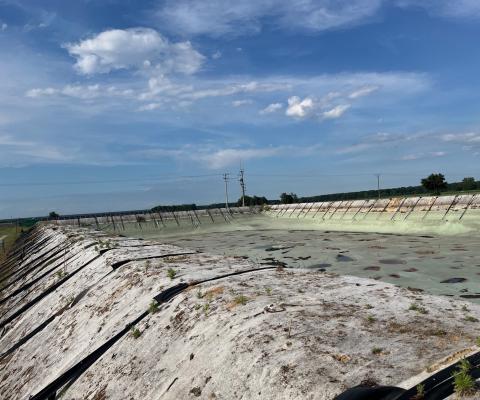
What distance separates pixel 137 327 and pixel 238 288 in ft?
4.88

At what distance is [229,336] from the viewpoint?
163 inches

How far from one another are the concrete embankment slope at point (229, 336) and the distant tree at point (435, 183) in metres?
65.5

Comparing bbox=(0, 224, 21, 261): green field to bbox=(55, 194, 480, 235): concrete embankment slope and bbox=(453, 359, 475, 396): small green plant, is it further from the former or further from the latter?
bbox=(453, 359, 475, 396): small green plant

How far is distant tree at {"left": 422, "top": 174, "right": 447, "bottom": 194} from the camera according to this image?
64781 mm

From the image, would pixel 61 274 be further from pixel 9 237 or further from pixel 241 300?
pixel 9 237

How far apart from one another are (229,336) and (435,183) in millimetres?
69222

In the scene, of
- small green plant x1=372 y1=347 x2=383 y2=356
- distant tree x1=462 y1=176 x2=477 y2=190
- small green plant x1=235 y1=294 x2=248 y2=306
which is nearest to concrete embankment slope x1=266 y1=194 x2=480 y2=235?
small green plant x1=235 y1=294 x2=248 y2=306

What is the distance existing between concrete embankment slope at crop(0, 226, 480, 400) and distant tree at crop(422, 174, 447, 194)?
6548cm

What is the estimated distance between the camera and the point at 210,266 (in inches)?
300

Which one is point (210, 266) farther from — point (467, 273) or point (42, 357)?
point (467, 273)

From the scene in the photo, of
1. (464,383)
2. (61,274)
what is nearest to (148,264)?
(61,274)

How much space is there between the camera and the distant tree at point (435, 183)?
64.8 metres

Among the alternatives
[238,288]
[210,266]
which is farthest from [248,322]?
[210,266]

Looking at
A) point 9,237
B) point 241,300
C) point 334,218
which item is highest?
point 241,300
